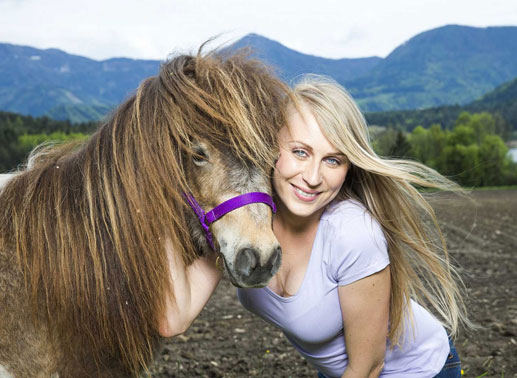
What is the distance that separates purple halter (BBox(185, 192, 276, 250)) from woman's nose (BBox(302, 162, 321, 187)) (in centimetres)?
25

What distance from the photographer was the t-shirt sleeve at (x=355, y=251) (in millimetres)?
2404

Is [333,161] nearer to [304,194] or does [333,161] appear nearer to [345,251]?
[304,194]

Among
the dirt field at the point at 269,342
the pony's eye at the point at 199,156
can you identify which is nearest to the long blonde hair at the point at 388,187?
the dirt field at the point at 269,342

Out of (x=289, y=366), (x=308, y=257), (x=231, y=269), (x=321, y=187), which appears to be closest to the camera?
(x=231, y=269)

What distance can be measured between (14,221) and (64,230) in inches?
10.0

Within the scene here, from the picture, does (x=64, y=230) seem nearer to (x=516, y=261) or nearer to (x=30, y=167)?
(x=30, y=167)

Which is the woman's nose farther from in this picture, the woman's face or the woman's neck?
the woman's neck

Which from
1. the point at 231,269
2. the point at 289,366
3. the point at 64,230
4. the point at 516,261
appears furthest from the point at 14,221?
the point at 516,261

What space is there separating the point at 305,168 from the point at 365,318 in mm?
867

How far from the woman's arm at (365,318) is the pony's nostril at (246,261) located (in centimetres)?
63

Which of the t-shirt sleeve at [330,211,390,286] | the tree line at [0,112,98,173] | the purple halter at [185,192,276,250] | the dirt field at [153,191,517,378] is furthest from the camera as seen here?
the tree line at [0,112,98,173]

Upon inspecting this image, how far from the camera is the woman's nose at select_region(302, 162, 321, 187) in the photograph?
2.38m

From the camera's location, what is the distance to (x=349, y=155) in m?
2.48

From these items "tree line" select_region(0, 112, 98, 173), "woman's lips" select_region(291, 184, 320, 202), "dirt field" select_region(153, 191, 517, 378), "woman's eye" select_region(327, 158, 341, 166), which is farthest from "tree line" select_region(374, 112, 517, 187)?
"woman's lips" select_region(291, 184, 320, 202)
